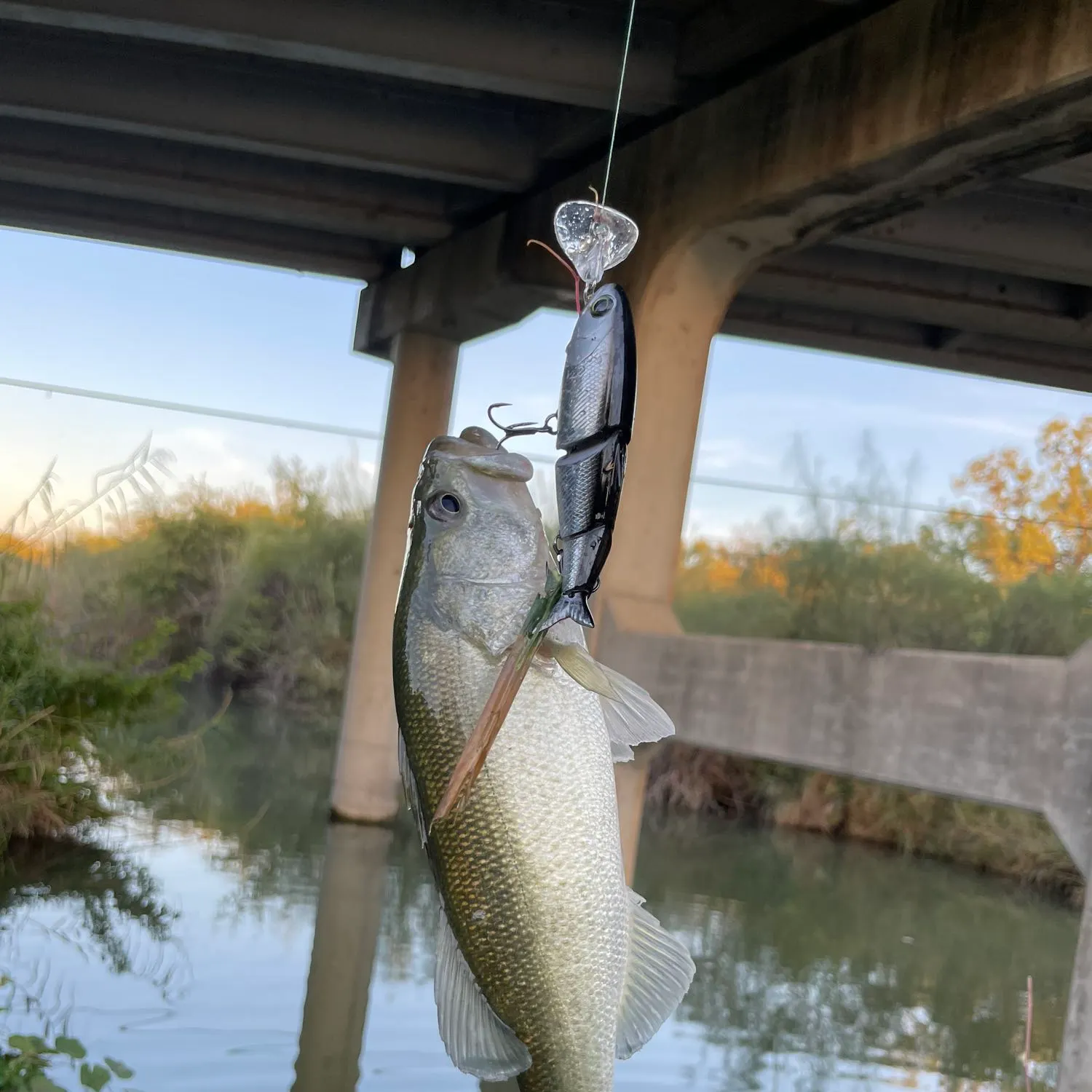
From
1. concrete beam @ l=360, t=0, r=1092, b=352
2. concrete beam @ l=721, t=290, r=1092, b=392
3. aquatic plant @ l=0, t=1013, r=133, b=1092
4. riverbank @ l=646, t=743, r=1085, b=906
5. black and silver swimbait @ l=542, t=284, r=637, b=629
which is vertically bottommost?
aquatic plant @ l=0, t=1013, r=133, b=1092

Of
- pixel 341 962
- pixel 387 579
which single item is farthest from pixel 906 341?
pixel 341 962

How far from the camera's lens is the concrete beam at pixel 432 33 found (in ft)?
23.4

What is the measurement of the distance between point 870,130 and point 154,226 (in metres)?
7.90

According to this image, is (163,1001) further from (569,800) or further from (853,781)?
(853,781)

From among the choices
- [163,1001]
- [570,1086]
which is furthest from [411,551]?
[163,1001]

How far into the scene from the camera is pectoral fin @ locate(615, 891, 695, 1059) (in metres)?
1.61

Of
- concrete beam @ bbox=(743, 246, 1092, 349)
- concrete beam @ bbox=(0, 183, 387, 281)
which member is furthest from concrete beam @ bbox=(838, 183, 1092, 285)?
concrete beam @ bbox=(0, 183, 387, 281)

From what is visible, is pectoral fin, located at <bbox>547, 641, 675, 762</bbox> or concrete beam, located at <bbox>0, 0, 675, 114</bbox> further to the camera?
concrete beam, located at <bbox>0, 0, 675, 114</bbox>

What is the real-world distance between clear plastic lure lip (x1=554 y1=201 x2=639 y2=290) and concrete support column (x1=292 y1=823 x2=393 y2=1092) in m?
5.76

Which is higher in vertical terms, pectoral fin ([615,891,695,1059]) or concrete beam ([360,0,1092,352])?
concrete beam ([360,0,1092,352])

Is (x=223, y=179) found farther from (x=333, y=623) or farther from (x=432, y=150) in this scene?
(x=333, y=623)

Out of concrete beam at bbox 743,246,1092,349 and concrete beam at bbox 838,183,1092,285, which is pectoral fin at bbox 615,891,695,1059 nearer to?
concrete beam at bbox 838,183,1092,285

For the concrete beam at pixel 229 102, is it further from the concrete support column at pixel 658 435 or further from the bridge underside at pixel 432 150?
the concrete support column at pixel 658 435

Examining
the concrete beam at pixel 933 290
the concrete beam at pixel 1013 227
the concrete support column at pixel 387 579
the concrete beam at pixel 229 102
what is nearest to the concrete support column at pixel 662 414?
the concrete beam at pixel 1013 227
